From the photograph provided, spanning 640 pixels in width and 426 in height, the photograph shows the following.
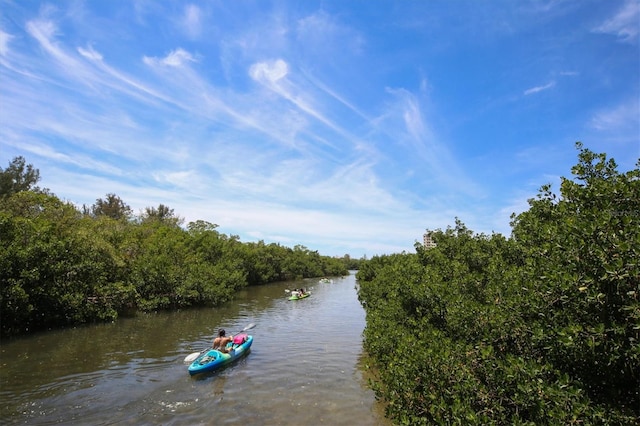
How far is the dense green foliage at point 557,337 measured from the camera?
4738 mm

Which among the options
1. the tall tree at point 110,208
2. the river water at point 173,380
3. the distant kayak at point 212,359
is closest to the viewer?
the river water at point 173,380

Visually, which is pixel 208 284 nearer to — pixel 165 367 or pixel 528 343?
pixel 165 367

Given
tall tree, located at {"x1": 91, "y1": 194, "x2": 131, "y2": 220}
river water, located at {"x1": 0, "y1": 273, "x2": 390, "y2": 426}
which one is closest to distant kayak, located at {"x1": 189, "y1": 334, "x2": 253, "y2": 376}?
river water, located at {"x1": 0, "y1": 273, "x2": 390, "y2": 426}

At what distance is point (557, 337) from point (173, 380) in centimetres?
1255

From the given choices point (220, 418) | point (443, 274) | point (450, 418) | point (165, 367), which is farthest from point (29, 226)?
point (450, 418)

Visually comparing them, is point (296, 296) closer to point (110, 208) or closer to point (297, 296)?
point (297, 296)

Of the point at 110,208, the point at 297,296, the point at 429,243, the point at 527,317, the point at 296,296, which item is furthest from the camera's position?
the point at 110,208

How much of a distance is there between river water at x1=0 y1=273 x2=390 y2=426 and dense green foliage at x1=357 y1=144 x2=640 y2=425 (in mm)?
3783

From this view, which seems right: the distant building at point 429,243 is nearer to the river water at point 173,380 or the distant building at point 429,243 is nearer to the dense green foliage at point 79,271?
the river water at point 173,380

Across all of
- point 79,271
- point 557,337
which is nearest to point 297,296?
point 79,271

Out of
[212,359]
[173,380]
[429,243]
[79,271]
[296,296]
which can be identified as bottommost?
[173,380]

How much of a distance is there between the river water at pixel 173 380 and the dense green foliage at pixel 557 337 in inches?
149

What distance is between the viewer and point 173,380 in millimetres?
13375

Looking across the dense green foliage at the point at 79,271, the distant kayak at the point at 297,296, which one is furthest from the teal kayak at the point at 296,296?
the dense green foliage at the point at 79,271
